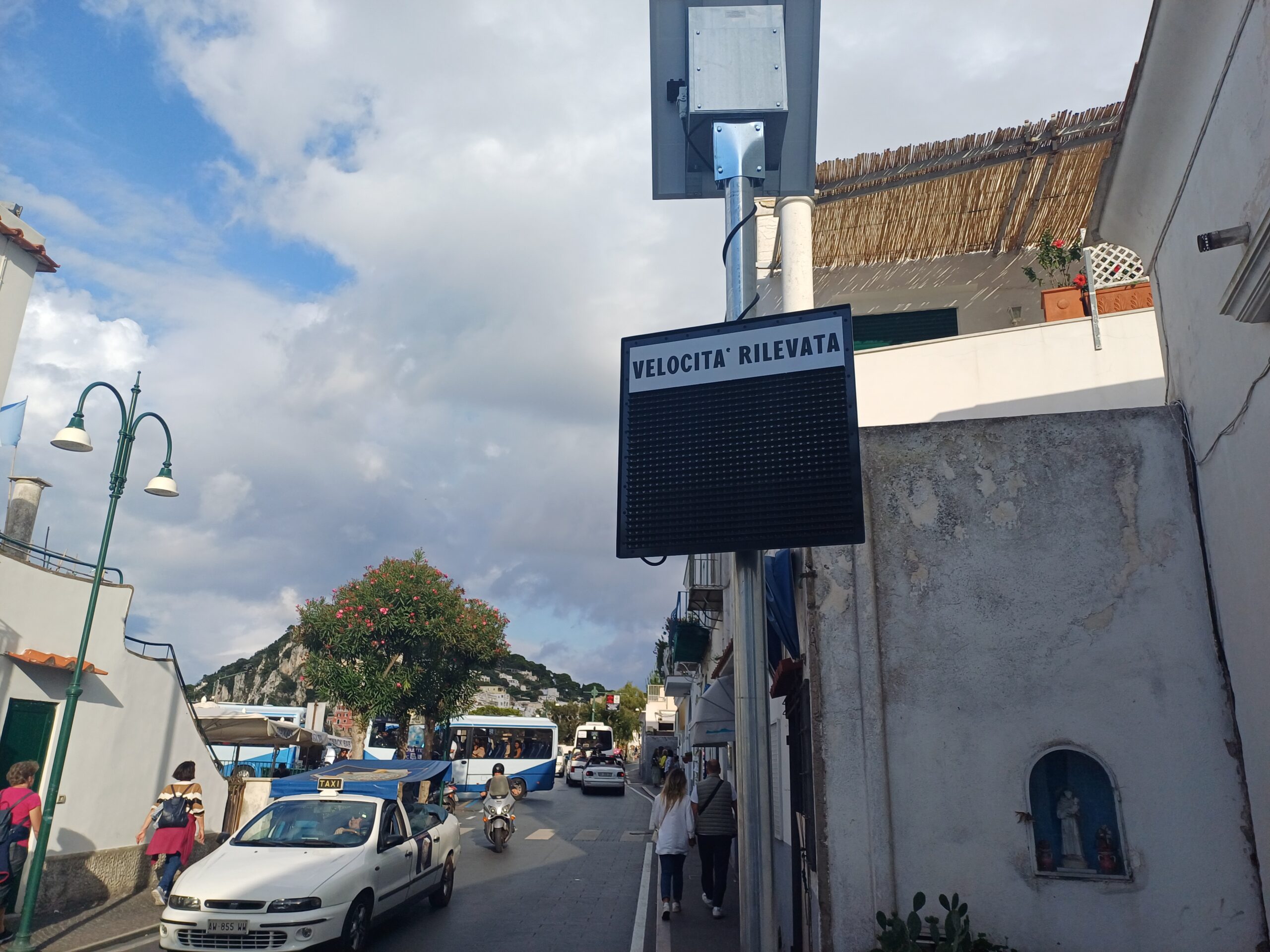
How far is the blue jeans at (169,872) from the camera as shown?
10.2m

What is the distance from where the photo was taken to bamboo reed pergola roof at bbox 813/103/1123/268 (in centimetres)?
1187

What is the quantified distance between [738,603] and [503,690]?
4481 inches

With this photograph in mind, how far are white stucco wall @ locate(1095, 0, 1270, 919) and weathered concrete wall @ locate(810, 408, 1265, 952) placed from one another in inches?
11.6

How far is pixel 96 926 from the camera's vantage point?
31.4 feet

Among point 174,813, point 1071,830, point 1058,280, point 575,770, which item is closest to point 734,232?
point 1071,830

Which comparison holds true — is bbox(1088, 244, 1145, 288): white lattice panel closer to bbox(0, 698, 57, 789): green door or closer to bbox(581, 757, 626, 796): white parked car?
bbox(0, 698, 57, 789): green door

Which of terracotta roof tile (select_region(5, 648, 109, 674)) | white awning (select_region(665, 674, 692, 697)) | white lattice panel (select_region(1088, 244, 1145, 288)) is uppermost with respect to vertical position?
Answer: white lattice panel (select_region(1088, 244, 1145, 288))

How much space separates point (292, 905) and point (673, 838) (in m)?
4.20

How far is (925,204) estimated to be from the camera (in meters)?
13.2

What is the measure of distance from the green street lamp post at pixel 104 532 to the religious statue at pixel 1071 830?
878cm

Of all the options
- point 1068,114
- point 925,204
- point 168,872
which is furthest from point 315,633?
point 1068,114

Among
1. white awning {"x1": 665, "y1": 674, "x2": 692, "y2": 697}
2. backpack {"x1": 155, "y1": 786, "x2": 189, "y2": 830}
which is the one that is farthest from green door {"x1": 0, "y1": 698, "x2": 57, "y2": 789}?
white awning {"x1": 665, "y1": 674, "x2": 692, "y2": 697}

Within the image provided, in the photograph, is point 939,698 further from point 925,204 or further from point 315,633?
point 315,633

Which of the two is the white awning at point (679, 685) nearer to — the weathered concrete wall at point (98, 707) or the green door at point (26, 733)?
the weathered concrete wall at point (98, 707)
